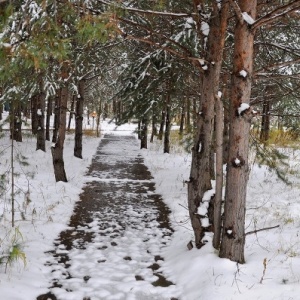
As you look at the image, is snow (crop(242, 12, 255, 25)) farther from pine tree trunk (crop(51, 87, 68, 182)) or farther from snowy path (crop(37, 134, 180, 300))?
pine tree trunk (crop(51, 87, 68, 182))

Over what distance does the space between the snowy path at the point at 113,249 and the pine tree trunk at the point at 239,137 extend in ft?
3.65

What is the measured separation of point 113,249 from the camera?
6156 millimetres

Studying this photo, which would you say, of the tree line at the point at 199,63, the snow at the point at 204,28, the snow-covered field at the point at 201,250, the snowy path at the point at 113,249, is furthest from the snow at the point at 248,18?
the snowy path at the point at 113,249

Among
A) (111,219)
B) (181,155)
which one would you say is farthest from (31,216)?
(181,155)

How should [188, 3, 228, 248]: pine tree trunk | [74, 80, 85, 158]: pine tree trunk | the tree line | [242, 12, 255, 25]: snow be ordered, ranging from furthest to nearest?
[74, 80, 85, 158]: pine tree trunk, [188, 3, 228, 248]: pine tree trunk, [242, 12, 255, 25]: snow, the tree line

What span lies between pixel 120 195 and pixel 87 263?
15.6 feet

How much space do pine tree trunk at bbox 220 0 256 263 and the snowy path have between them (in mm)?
1113

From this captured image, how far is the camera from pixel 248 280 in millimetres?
4516

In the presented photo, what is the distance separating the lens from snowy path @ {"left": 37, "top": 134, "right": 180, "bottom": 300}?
470 centimetres

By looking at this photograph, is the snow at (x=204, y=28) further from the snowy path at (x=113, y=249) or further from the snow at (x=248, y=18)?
the snowy path at (x=113, y=249)

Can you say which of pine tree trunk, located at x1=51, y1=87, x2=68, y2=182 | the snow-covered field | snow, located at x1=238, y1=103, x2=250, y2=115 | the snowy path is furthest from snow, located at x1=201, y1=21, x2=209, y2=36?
pine tree trunk, located at x1=51, y1=87, x2=68, y2=182

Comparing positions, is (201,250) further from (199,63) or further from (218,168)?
(199,63)

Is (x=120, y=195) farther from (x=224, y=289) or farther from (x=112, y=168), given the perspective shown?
(x=224, y=289)

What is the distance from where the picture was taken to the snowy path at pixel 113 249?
15.4ft
